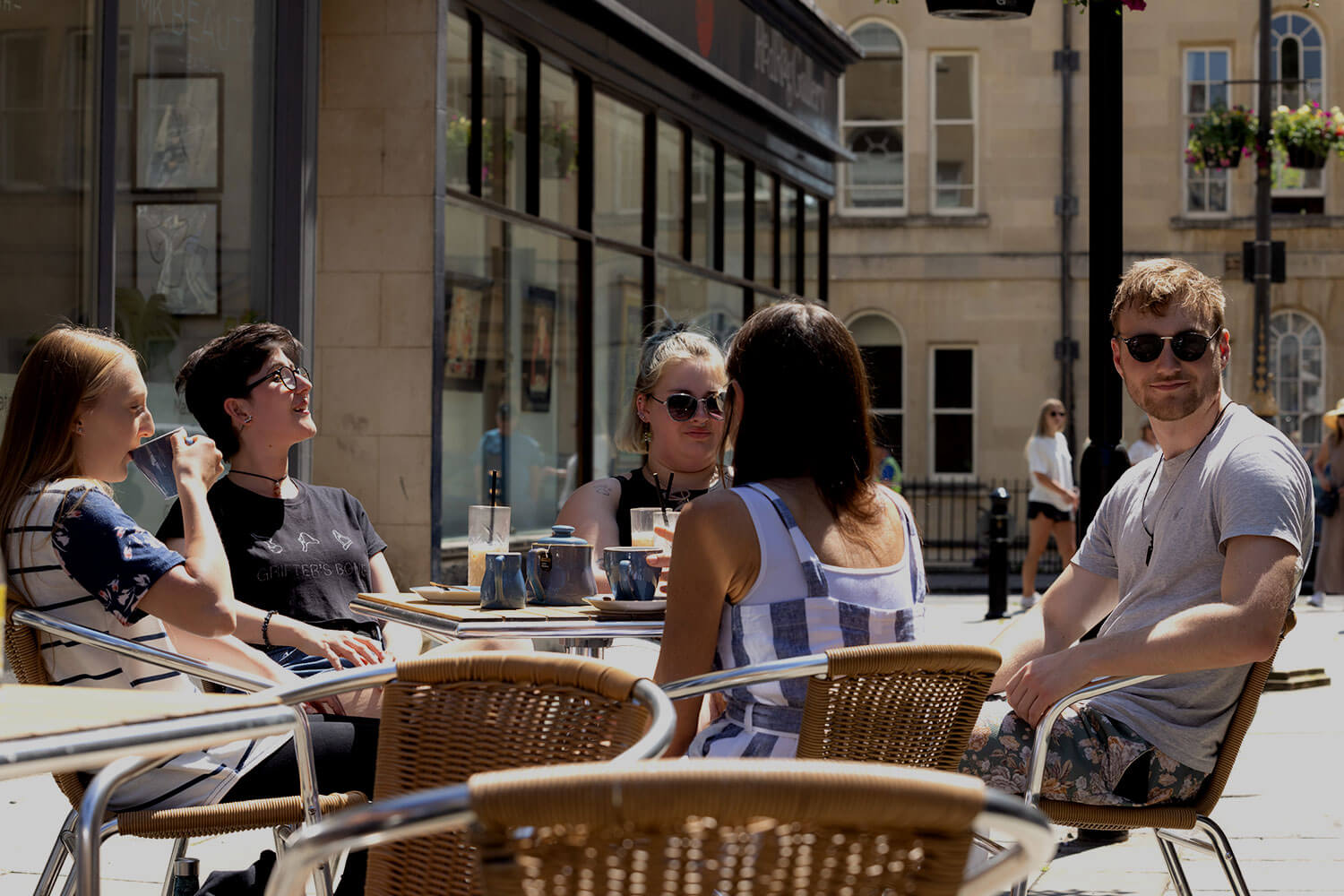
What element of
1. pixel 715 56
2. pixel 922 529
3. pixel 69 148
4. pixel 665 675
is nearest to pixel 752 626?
pixel 665 675

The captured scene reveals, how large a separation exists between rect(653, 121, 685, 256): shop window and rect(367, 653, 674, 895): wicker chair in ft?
31.1

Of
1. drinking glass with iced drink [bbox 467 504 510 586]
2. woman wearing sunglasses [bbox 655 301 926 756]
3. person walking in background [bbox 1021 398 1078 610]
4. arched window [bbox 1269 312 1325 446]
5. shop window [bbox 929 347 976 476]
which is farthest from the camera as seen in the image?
shop window [bbox 929 347 976 476]

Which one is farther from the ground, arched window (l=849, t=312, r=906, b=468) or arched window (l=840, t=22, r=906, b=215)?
arched window (l=840, t=22, r=906, b=215)

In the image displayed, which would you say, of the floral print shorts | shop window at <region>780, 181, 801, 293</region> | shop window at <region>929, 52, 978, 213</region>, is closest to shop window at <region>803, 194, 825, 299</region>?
shop window at <region>780, 181, 801, 293</region>

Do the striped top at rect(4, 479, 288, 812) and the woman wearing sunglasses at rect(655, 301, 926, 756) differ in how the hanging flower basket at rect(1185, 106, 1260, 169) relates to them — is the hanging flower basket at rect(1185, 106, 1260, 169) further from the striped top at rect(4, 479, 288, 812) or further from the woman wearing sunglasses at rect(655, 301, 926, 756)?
the striped top at rect(4, 479, 288, 812)

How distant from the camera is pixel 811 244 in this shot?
16.3 metres

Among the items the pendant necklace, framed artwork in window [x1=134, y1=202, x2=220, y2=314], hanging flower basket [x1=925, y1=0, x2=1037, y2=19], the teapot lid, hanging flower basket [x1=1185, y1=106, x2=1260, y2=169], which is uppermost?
hanging flower basket [x1=1185, y1=106, x2=1260, y2=169]

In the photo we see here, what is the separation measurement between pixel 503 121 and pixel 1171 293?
6.46m

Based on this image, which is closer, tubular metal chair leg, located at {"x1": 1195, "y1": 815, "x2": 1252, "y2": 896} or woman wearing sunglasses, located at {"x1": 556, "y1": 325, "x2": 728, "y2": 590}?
tubular metal chair leg, located at {"x1": 1195, "y1": 815, "x2": 1252, "y2": 896}

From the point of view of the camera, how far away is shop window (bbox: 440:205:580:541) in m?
Result: 9.03

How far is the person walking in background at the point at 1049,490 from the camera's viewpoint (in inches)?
546

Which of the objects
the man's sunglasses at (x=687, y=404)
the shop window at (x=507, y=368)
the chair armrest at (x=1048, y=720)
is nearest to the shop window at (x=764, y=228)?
the shop window at (x=507, y=368)

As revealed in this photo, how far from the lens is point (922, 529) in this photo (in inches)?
901

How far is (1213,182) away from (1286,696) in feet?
53.8
